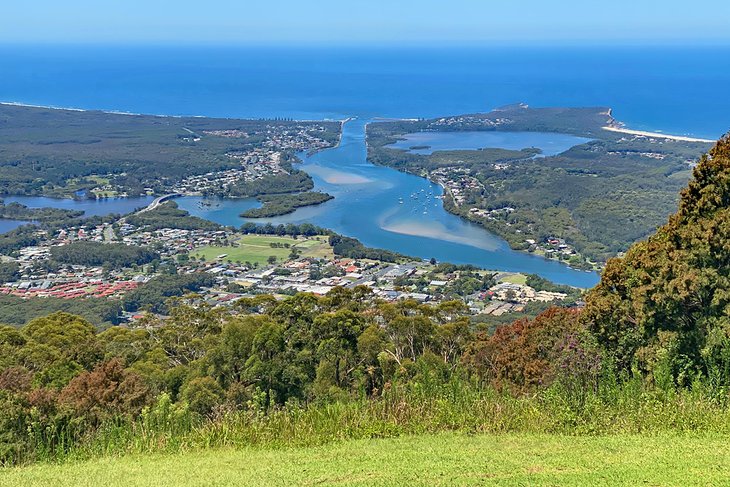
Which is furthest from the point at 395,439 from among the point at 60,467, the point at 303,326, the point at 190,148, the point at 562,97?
the point at 562,97

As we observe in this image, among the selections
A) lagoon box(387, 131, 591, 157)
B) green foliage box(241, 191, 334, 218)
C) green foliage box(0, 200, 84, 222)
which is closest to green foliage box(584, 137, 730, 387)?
green foliage box(241, 191, 334, 218)

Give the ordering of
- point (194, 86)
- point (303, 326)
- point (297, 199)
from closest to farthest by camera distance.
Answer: point (303, 326) → point (297, 199) → point (194, 86)

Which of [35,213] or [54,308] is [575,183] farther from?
[35,213]

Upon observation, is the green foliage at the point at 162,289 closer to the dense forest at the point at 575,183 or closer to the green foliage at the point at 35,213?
the dense forest at the point at 575,183

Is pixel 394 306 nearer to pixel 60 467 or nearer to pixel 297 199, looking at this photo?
pixel 60 467

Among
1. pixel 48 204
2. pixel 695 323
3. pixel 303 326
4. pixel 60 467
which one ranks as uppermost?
pixel 695 323

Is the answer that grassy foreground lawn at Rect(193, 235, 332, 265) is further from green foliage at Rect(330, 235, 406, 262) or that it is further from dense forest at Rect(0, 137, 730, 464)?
dense forest at Rect(0, 137, 730, 464)

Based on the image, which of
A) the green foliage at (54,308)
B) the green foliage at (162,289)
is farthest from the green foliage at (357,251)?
the green foliage at (54,308)
